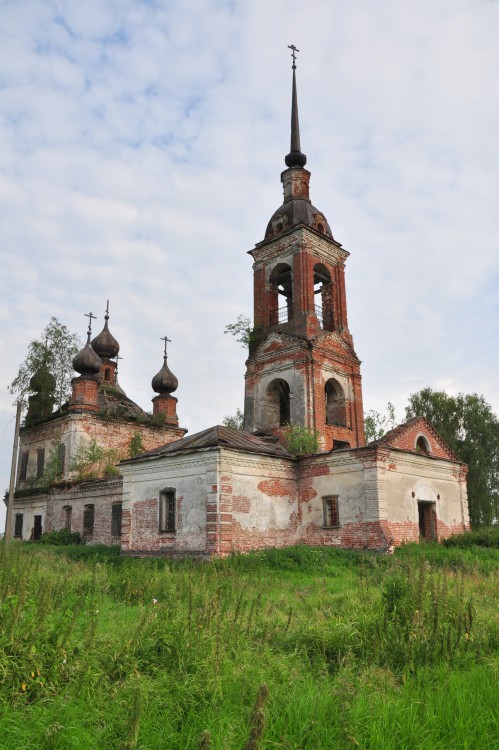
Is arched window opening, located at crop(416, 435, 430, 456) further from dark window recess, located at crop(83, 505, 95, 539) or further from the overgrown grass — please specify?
dark window recess, located at crop(83, 505, 95, 539)

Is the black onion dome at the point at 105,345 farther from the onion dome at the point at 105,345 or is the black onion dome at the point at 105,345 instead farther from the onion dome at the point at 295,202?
the onion dome at the point at 295,202

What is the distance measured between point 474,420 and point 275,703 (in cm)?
3360

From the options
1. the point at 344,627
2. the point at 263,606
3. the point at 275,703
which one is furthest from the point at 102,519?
the point at 275,703

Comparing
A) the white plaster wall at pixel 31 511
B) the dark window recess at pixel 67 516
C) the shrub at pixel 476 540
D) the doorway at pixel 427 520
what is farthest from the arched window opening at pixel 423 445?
the white plaster wall at pixel 31 511

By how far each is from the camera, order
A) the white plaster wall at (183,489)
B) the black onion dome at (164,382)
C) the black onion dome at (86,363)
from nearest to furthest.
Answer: the white plaster wall at (183,489), the black onion dome at (86,363), the black onion dome at (164,382)

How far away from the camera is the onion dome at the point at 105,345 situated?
121 feet

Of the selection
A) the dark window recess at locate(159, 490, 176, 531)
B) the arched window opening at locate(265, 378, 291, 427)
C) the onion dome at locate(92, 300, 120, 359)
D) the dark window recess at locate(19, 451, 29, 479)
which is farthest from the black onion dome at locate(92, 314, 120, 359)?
the dark window recess at locate(159, 490, 176, 531)

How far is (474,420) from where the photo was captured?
116ft

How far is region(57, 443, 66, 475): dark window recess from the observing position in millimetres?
29500

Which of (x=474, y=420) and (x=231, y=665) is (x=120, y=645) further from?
(x=474, y=420)

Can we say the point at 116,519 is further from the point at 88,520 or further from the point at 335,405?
the point at 335,405

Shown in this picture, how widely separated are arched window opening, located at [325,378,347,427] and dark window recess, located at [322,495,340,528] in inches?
215

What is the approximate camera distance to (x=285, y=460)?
19.2 meters

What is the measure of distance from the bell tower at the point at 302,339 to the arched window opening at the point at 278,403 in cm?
4
